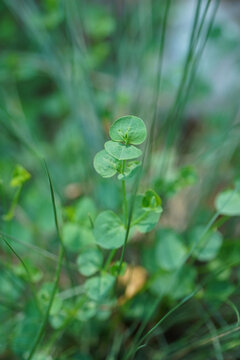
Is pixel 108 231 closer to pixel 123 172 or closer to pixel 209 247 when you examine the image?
pixel 123 172

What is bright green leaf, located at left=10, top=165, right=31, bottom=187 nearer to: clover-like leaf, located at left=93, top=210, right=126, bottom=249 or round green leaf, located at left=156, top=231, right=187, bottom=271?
clover-like leaf, located at left=93, top=210, right=126, bottom=249

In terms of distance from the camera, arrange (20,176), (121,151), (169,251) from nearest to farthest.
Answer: (121,151) < (20,176) < (169,251)

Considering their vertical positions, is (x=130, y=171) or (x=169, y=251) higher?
(x=130, y=171)

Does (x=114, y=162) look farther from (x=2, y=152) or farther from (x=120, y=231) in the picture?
(x=2, y=152)

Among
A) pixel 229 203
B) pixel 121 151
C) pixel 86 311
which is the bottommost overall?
pixel 86 311

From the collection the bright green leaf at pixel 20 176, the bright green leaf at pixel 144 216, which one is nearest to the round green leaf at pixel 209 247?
the bright green leaf at pixel 144 216

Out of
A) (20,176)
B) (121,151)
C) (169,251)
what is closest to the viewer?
(121,151)

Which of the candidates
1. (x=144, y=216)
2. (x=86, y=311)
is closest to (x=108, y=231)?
(x=144, y=216)

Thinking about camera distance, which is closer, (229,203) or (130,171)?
(130,171)
